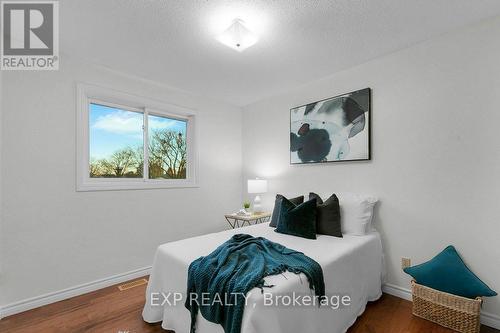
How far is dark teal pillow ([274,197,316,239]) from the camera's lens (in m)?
2.35

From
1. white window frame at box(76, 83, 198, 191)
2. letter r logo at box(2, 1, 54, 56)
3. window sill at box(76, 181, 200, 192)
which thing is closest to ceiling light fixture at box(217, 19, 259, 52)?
letter r logo at box(2, 1, 54, 56)

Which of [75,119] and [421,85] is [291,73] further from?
[75,119]

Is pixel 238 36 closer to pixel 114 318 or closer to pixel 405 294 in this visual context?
pixel 114 318

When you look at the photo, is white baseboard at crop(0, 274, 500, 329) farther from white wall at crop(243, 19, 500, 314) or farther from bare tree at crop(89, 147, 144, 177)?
bare tree at crop(89, 147, 144, 177)

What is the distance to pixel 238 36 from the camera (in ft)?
6.55

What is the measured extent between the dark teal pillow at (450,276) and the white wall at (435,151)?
0.14 meters

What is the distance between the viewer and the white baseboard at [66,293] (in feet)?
7.06

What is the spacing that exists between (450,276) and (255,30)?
101 inches

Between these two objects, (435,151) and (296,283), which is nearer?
(296,283)

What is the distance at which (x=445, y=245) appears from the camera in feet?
7.03

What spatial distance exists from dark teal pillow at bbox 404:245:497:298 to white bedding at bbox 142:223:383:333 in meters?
0.39

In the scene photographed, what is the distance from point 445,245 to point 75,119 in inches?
149

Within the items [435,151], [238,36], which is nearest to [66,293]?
[238,36]

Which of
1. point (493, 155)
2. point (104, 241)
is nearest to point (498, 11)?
point (493, 155)
